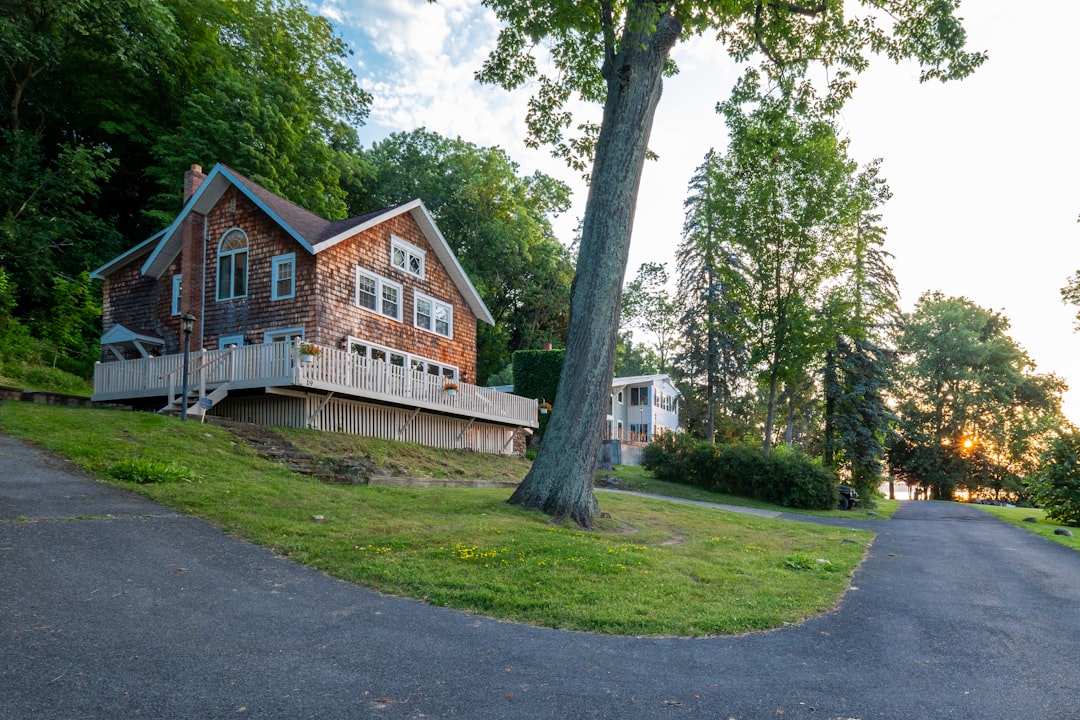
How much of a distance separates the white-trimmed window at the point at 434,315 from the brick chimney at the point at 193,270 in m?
7.18

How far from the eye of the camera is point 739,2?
1159 cm

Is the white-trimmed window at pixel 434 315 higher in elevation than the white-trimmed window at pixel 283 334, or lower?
higher

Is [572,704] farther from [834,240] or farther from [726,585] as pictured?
[834,240]

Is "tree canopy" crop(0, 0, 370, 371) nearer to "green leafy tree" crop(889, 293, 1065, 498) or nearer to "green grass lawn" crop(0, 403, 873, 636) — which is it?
"green grass lawn" crop(0, 403, 873, 636)

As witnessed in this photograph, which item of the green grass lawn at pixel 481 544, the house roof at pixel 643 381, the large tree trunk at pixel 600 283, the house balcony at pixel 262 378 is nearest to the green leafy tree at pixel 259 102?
the house balcony at pixel 262 378

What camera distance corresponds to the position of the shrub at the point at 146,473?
10281mm

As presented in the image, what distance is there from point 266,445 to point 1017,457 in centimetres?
5683

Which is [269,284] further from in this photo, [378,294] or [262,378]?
[262,378]

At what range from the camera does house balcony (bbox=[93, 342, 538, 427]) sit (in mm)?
17031

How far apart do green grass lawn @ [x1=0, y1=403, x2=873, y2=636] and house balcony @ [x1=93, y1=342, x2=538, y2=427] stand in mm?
2706

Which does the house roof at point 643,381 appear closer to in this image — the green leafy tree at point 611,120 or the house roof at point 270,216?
the house roof at point 270,216

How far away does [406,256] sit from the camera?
24.7m

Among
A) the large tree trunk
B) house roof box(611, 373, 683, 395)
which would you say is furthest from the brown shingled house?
house roof box(611, 373, 683, 395)

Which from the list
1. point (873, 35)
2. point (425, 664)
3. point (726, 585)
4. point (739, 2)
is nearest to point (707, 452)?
point (873, 35)
